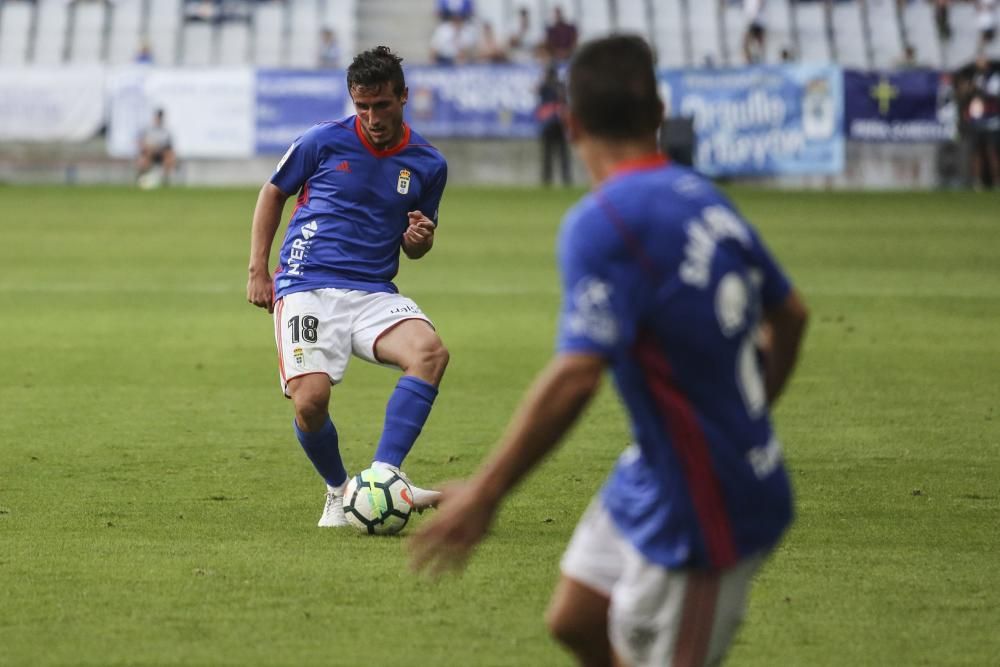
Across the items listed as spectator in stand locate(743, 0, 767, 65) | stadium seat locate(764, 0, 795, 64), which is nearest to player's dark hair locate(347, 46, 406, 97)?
spectator in stand locate(743, 0, 767, 65)

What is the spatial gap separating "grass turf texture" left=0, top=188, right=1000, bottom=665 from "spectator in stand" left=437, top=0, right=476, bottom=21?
1682cm

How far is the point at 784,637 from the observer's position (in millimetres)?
5387

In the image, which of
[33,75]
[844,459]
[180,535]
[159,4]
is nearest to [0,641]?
[180,535]

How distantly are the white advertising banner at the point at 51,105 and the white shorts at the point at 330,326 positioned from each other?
82.2ft

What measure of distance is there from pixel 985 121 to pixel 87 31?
18385mm

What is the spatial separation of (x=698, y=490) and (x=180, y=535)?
152 inches

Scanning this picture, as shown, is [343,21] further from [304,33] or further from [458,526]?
[458,526]

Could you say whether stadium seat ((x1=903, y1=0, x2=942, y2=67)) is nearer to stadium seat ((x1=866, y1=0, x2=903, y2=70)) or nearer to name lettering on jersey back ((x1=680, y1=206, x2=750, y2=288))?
stadium seat ((x1=866, y1=0, x2=903, y2=70))

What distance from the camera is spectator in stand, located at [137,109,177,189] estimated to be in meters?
30.5

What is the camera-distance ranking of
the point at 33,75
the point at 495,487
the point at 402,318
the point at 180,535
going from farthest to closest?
the point at 33,75 → the point at 402,318 → the point at 180,535 → the point at 495,487

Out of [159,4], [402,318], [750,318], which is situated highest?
[159,4]

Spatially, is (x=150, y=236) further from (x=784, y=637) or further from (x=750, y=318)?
(x=750, y=318)

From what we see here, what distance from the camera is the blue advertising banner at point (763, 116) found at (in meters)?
30.3

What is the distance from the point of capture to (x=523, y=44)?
34656mm
